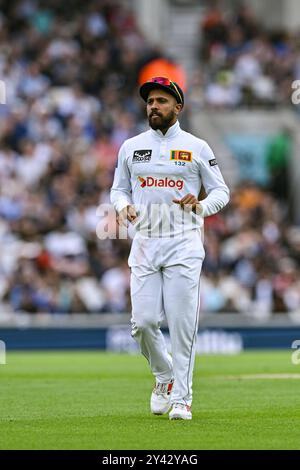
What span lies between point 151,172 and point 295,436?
2.60 meters

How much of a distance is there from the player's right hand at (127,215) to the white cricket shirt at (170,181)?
6 cm

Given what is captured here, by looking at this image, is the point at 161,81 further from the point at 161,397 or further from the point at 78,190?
the point at 78,190

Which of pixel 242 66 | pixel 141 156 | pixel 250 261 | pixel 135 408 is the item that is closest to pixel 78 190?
pixel 250 261

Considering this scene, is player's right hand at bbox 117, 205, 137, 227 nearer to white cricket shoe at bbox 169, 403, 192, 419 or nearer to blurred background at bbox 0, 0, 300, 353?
white cricket shoe at bbox 169, 403, 192, 419

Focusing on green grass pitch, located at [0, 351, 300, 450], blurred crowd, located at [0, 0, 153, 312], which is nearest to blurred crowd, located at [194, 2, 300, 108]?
blurred crowd, located at [0, 0, 153, 312]

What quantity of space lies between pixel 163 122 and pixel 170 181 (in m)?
0.49

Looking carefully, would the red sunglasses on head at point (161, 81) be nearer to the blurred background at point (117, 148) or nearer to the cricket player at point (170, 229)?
the cricket player at point (170, 229)

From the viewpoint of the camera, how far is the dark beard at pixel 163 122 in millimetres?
10703

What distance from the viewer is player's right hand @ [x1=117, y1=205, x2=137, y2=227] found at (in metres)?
10.6

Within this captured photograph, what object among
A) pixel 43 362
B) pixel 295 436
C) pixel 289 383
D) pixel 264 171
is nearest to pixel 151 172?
pixel 295 436

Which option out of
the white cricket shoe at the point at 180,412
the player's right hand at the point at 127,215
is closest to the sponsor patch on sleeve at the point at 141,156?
the player's right hand at the point at 127,215

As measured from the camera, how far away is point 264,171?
101 feet

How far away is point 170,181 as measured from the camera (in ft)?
34.9
